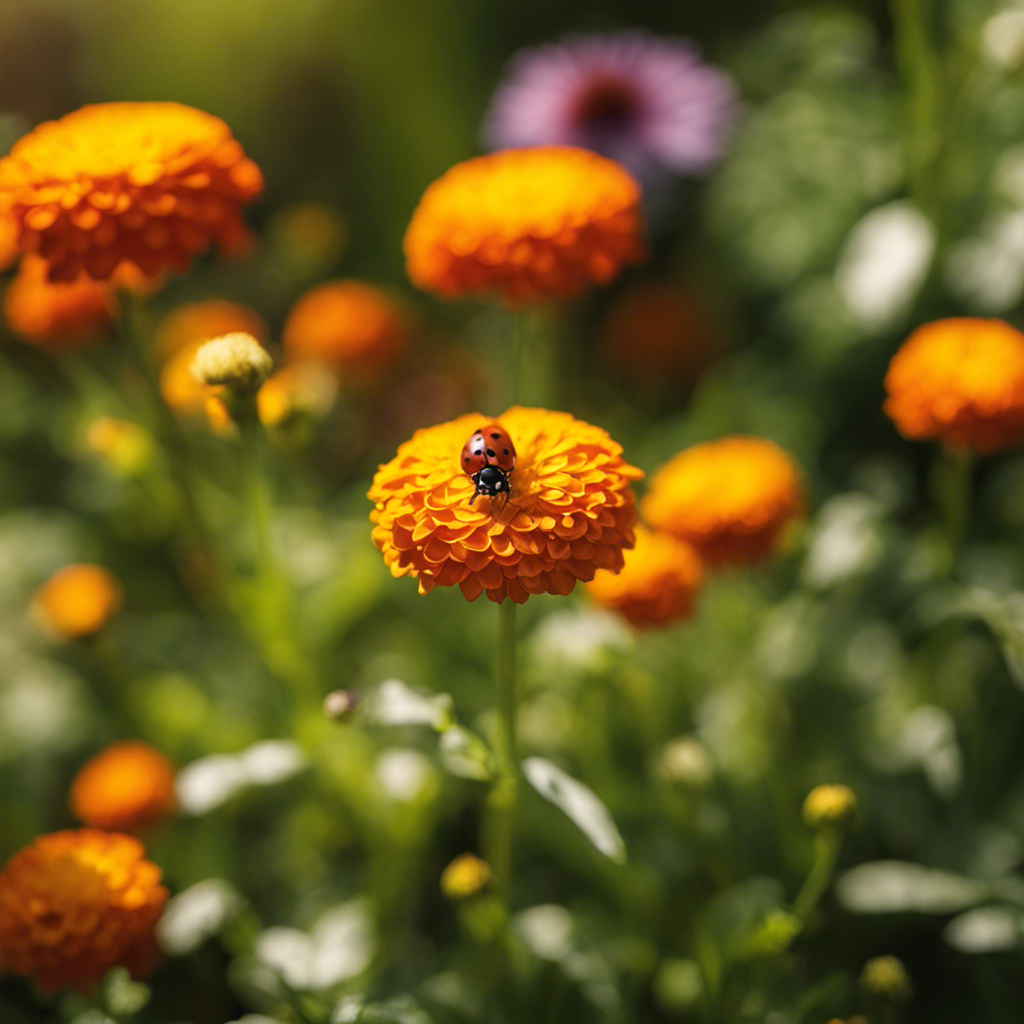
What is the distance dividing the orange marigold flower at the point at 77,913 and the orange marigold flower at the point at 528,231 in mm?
1001

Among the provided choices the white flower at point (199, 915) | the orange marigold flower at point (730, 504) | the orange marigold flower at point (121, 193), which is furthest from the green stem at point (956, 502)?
the white flower at point (199, 915)

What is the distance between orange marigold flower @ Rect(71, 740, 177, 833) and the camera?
5.04 feet

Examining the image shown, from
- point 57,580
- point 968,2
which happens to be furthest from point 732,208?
point 57,580

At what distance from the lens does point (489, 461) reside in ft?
3.19

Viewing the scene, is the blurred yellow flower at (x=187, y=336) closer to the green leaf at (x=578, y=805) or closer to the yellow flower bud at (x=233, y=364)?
the yellow flower bud at (x=233, y=364)

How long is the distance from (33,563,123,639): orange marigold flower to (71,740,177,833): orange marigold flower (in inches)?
10.0

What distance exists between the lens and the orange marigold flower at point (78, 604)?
1.69m

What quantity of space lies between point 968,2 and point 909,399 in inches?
51.1

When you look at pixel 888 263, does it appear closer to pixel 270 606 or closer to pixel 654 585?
pixel 654 585

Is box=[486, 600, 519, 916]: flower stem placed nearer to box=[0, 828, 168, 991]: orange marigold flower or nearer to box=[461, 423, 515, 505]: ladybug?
box=[461, 423, 515, 505]: ladybug

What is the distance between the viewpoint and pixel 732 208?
95.5 inches

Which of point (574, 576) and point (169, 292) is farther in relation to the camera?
point (169, 292)

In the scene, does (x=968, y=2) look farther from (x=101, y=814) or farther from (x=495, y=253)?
(x=101, y=814)

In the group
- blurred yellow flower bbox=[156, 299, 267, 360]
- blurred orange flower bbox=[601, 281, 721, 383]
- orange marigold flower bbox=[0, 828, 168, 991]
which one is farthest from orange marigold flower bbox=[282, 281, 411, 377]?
orange marigold flower bbox=[0, 828, 168, 991]
